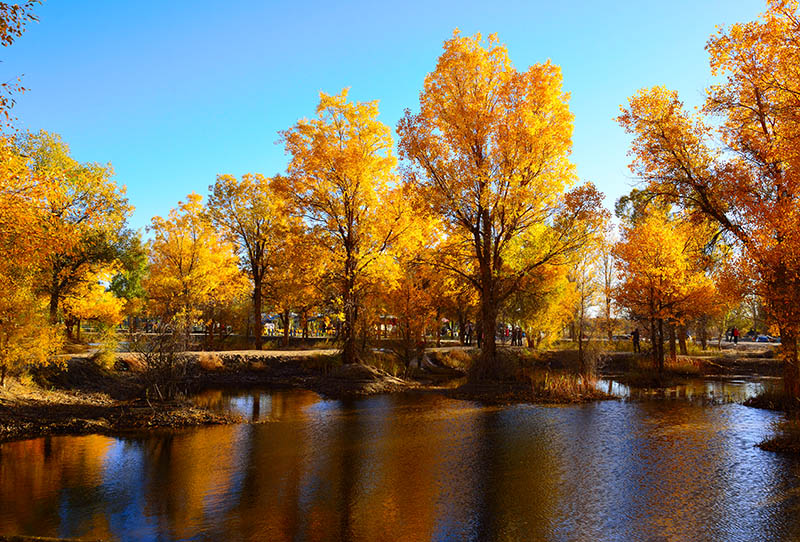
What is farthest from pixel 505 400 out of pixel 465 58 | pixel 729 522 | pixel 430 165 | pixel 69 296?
pixel 69 296

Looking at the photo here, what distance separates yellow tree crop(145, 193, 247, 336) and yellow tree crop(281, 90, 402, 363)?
563 inches

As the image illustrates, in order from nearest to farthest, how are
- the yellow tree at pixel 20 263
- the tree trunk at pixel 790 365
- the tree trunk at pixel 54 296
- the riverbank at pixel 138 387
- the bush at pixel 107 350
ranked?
the yellow tree at pixel 20 263
the riverbank at pixel 138 387
the tree trunk at pixel 790 365
the bush at pixel 107 350
the tree trunk at pixel 54 296

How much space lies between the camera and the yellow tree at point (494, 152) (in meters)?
22.9

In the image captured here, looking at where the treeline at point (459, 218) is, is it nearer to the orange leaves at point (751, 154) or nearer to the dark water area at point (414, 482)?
the orange leaves at point (751, 154)

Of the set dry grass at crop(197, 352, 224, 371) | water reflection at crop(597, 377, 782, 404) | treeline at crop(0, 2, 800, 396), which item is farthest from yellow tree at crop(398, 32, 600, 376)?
dry grass at crop(197, 352, 224, 371)

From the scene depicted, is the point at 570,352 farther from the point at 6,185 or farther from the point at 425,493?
the point at 6,185

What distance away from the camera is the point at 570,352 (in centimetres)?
3672

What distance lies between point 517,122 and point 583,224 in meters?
5.45

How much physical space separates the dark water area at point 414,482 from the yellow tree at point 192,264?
23463 mm

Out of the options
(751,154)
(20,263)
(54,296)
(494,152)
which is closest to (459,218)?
(494,152)

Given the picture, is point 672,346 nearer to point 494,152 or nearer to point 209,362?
point 494,152

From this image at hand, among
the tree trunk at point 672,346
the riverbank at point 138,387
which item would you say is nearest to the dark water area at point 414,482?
the riverbank at point 138,387

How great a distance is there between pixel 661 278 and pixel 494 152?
1316cm

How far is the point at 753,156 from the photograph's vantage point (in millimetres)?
16656
